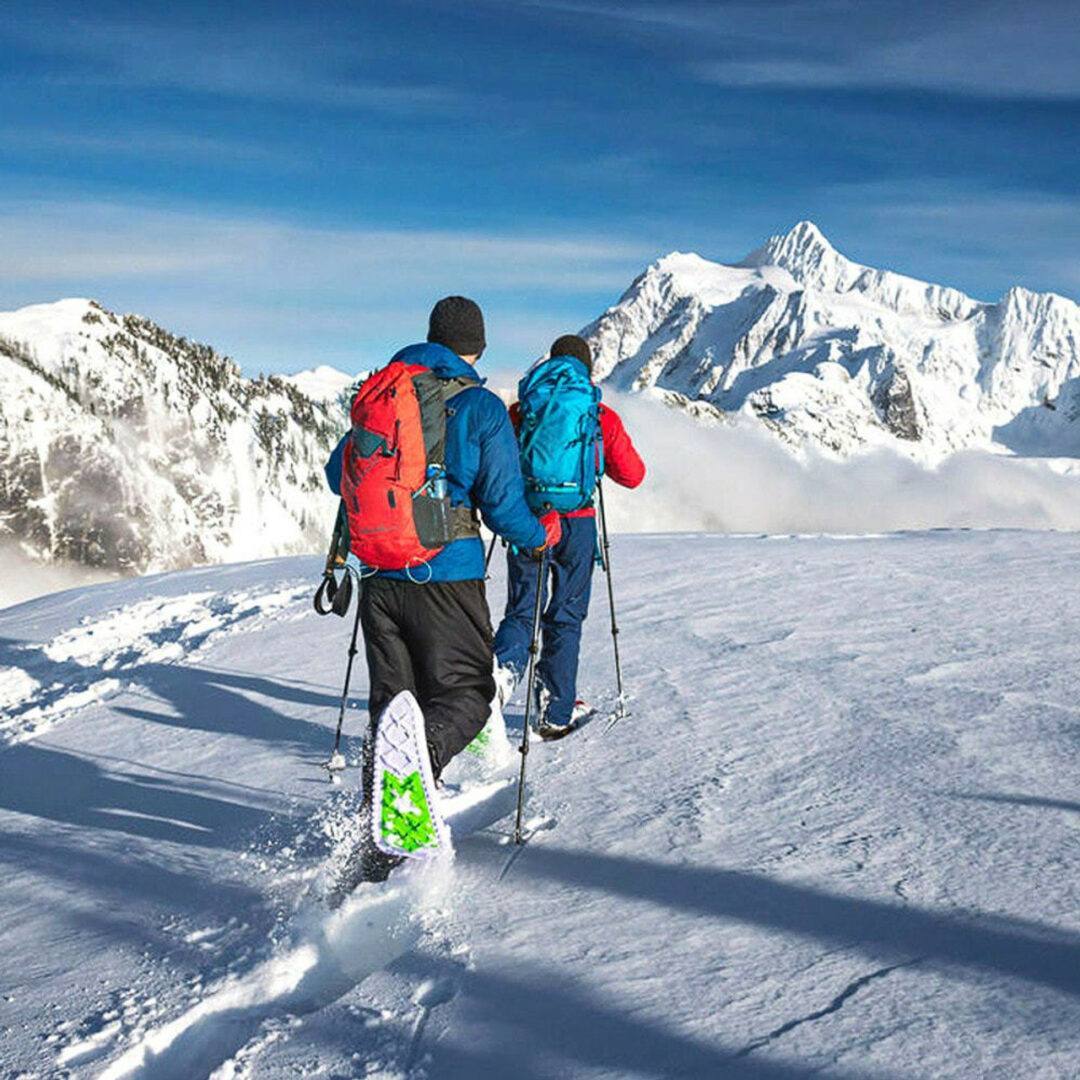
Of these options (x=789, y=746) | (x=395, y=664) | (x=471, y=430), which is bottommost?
(x=789, y=746)

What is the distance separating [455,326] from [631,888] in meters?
2.42

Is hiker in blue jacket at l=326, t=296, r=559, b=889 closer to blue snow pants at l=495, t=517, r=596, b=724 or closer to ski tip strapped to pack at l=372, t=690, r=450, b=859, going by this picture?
ski tip strapped to pack at l=372, t=690, r=450, b=859

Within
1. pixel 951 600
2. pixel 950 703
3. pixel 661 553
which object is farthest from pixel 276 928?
pixel 661 553

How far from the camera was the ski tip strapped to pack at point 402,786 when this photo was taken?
12.6 ft

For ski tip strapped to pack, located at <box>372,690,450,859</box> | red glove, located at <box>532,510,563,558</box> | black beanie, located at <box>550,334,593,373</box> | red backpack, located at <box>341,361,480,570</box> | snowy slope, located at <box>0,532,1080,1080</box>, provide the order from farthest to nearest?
1. black beanie, located at <box>550,334,593,373</box>
2. red glove, located at <box>532,510,563,558</box>
3. red backpack, located at <box>341,361,480,570</box>
4. ski tip strapped to pack, located at <box>372,690,450,859</box>
5. snowy slope, located at <box>0,532,1080,1080</box>

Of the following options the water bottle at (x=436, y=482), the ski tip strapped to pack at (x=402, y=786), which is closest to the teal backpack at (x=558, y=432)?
the water bottle at (x=436, y=482)

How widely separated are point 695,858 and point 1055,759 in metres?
1.99

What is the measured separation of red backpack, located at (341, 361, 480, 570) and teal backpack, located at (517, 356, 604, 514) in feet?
5.03

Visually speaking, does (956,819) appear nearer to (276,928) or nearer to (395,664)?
(395,664)

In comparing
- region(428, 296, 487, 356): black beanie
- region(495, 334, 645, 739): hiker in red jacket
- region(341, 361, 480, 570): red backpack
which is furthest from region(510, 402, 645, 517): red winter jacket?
region(341, 361, 480, 570): red backpack

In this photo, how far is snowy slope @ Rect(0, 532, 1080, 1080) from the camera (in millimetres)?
2820

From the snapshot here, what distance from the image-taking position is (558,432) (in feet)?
18.4

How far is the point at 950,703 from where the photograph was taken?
18.9 ft

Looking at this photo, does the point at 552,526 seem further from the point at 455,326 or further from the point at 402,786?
the point at 402,786
